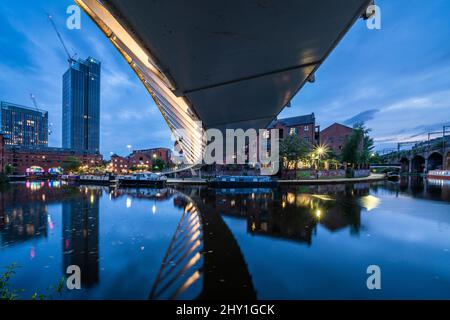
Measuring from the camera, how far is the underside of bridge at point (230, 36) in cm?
254

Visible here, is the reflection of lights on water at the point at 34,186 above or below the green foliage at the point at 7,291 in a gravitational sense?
below

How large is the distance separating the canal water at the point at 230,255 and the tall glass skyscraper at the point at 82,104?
97.4 m

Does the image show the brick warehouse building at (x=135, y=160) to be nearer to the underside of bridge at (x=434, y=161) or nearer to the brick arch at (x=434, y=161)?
the brick arch at (x=434, y=161)

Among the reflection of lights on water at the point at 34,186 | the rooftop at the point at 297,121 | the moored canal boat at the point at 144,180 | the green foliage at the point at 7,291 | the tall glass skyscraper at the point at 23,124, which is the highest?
the tall glass skyscraper at the point at 23,124

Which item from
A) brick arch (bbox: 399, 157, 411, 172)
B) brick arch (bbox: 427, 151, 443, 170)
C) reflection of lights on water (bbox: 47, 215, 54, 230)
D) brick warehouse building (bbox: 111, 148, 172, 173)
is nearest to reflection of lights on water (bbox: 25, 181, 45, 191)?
reflection of lights on water (bbox: 47, 215, 54, 230)

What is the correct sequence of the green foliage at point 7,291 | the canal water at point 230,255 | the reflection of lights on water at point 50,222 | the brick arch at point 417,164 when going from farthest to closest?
the brick arch at point 417,164 → the reflection of lights on water at point 50,222 → the canal water at point 230,255 → the green foliage at point 7,291

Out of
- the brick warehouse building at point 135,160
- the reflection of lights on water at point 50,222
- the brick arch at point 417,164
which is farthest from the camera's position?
the brick warehouse building at point 135,160

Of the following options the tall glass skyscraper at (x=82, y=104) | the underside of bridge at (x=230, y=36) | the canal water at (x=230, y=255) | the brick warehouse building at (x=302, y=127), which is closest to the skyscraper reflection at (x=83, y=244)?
the canal water at (x=230, y=255)

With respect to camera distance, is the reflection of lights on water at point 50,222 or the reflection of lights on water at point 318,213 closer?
the reflection of lights on water at point 50,222

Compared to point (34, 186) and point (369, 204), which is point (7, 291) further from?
point (34, 186)

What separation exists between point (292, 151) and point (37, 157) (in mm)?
96382

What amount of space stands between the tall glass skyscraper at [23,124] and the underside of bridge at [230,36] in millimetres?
123901

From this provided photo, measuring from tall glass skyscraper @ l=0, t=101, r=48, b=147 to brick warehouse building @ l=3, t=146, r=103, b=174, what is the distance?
22.4m

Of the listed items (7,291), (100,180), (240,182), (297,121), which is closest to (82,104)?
(100,180)
